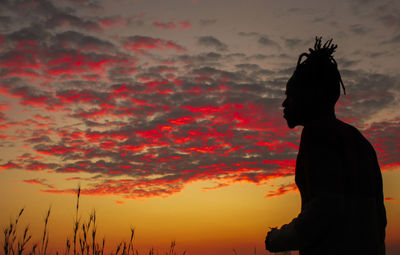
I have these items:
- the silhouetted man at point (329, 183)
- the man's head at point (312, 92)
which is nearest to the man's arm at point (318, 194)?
the silhouetted man at point (329, 183)

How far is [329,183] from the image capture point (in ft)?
7.89

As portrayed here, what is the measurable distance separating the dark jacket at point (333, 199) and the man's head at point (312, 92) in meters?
0.16

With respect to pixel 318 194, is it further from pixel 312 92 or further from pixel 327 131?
pixel 312 92

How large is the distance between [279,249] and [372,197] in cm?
67

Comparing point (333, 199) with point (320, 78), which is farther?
point (320, 78)

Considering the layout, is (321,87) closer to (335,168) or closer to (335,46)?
(335,46)

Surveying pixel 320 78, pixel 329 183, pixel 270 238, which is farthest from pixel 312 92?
pixel 270 238

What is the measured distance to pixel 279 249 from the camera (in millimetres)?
2621

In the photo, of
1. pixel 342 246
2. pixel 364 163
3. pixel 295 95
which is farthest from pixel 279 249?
pixel 295 95

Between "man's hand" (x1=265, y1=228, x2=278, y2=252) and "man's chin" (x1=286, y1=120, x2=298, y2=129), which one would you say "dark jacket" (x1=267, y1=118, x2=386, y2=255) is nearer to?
"man's hand" (x1=265, y1=228, x2=278, y2=252)

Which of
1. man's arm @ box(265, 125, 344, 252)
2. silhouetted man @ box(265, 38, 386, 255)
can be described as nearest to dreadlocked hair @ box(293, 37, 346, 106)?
silhouetted man @ box(265, 38, 386, 255)

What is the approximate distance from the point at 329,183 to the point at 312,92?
70 cm

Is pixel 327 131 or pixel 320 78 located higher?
pixel 320 78

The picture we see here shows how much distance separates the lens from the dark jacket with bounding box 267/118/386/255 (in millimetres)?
2387
